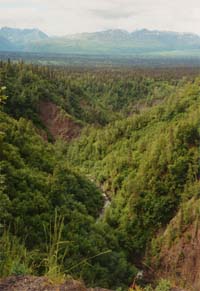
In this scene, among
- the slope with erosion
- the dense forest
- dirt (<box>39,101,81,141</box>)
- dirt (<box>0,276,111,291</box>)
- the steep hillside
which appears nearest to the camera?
dirt (<box>0,276,111,291</box>)

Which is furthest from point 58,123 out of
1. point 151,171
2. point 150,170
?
point 151,171

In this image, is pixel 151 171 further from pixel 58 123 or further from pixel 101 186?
pixel 58 123

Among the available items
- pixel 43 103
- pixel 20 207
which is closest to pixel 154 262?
pixel 20 207

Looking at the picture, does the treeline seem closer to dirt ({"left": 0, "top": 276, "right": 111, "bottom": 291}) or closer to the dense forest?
the dense forest

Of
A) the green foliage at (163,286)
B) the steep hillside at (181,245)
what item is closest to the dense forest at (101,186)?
the green foliage at (163,286)

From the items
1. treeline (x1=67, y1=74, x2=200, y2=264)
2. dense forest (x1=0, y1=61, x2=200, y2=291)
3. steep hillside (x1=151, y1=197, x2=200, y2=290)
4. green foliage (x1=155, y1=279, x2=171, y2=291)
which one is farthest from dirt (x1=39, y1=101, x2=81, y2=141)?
green foliage (x1=155, y1=279, x2=171, y2=291)

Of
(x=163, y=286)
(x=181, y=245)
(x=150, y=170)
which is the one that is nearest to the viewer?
(x=163, y=286)
